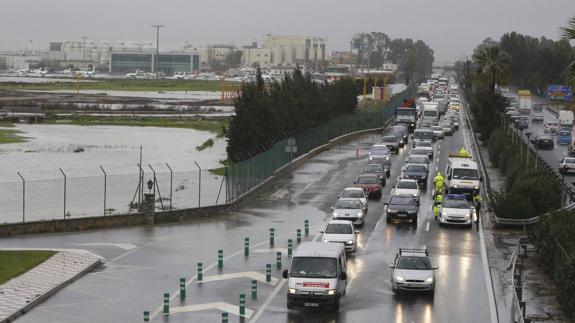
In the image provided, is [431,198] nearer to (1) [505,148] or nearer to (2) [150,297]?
(1) [505,148]

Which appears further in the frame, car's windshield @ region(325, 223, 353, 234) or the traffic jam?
car's windshield @ region(325, 223, 353, 234)

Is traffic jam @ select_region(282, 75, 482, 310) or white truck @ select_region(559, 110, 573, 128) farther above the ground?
white truck @ select_region(559, 110, 573, 128)

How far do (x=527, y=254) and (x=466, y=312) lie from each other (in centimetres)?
972

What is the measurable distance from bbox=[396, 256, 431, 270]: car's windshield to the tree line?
35344 millimetres

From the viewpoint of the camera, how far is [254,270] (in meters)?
31.0

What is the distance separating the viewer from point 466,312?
1005 inches

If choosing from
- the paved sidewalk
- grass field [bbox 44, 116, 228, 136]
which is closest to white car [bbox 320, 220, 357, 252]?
the paved sidewalk

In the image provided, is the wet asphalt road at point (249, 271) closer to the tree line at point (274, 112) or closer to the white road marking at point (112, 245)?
the white road marking at point (112, 245)

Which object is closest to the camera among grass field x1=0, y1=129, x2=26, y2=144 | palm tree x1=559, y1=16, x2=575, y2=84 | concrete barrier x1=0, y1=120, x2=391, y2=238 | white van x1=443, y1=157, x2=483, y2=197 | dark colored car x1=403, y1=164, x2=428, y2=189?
palm tree x1=559, y1=16, x2=575, y2=84

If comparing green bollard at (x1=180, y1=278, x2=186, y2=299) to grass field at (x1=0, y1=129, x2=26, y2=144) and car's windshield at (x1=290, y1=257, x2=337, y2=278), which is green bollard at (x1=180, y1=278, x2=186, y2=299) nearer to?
car's windshield at (x1=290, y1=257, x2=337, y2=278)

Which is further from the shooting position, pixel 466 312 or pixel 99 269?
pixel 99 269

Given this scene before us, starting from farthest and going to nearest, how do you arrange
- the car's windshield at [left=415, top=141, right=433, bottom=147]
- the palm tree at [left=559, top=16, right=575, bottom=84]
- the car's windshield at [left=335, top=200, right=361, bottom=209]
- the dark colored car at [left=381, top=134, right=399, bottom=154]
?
the dark colored car at [left=381, top=134, right=399, bottom=154]
the car's windshield at [left=415, top=141, right=433, bottom=147]
the car's windshield at [left=335, top=200, right=361, bottom=209]
the palm tree at [left=559, top=16, right=575, bottom=84]

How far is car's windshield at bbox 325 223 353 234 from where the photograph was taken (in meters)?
34.3

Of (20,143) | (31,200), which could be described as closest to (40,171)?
(31,200)
